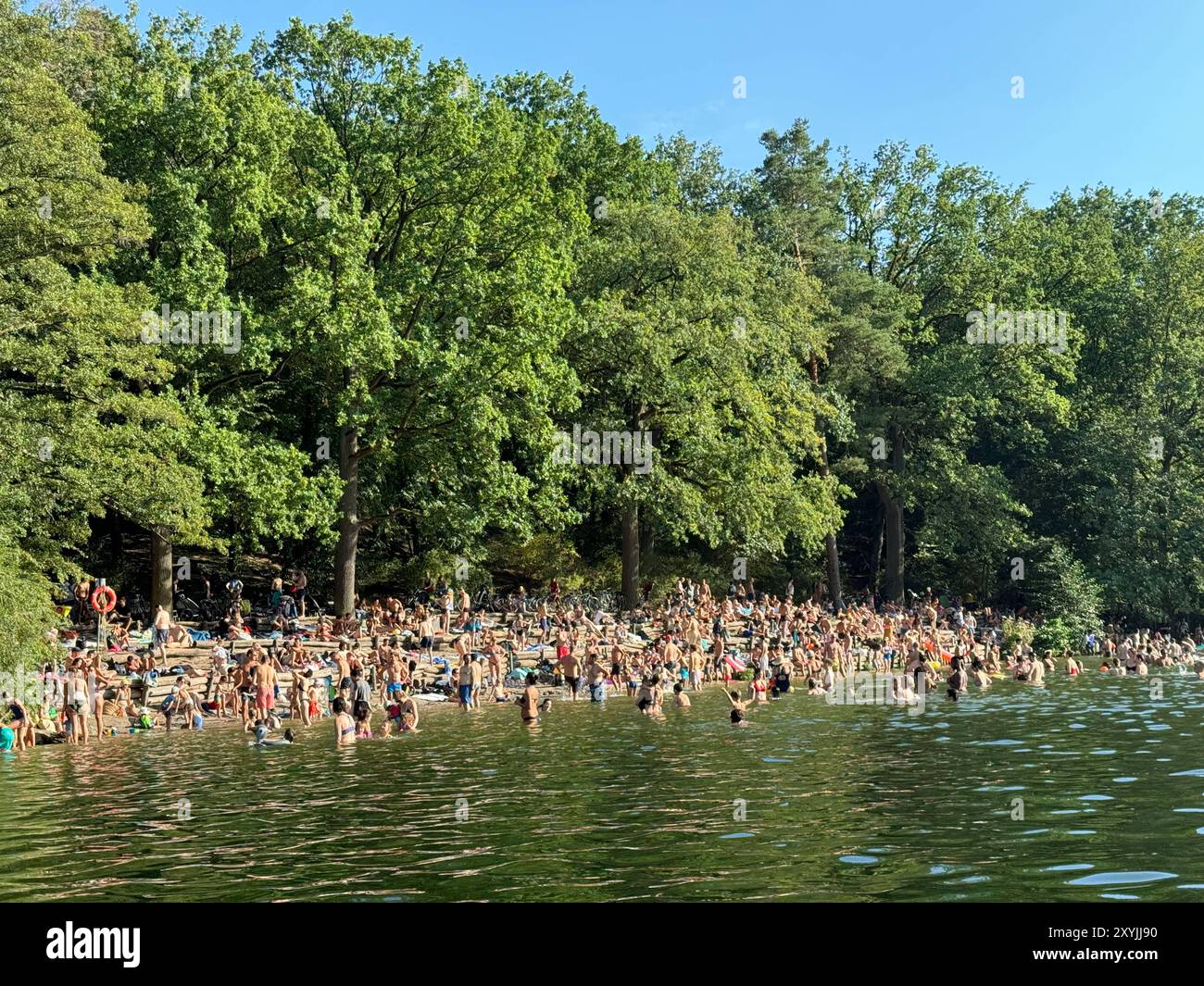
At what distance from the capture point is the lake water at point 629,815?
12.9 meters

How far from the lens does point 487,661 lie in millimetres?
38562

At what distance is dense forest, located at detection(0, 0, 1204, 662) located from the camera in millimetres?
35844

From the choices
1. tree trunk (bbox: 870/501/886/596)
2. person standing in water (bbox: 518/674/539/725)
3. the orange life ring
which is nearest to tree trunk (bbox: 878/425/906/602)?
tree trunk (bbox: 870/501/886/596)

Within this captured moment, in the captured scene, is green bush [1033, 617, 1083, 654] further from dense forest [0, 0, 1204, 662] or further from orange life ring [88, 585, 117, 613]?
orange life ring [88, 585, 117, 613]

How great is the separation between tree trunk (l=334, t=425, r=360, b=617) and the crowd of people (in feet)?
3.36

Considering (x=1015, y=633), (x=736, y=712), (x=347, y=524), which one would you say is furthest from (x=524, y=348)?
(x=1015, y=633)

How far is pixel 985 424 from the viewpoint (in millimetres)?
72688

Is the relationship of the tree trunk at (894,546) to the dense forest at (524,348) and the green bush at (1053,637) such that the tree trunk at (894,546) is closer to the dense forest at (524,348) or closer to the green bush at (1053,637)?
the dense forest at (524,348)

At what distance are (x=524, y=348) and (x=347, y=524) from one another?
8.85m

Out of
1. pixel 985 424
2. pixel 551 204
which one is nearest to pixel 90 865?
pixel 551 204

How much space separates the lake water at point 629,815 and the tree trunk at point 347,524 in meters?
14.3

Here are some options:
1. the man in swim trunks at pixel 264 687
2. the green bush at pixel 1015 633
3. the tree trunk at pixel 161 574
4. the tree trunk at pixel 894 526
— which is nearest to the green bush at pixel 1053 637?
the green bush at pixel 1015 633

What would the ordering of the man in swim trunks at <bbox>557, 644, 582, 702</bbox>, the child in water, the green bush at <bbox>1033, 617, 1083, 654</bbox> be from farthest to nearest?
the green bush at <bbox>1033, 617, 1083, 654</bbox>
the man in swim trunks at <bbox>557, 644, 582, 702</bbox>
the child in water

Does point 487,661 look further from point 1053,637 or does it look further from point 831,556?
point 1053,637
